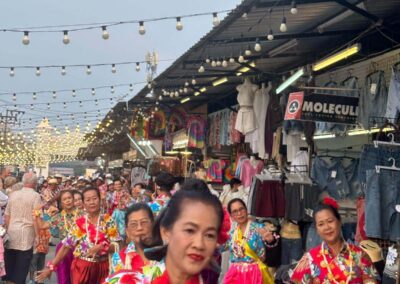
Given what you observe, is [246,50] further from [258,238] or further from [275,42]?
[258,238]

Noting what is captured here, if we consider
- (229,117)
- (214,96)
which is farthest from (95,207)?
(214,96)

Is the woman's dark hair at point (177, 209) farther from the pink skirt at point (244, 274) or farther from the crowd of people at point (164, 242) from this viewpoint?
the pink skirt at point (244, 274)

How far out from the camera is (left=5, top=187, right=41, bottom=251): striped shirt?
9.17m

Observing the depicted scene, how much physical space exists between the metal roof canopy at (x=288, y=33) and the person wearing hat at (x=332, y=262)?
2.85m

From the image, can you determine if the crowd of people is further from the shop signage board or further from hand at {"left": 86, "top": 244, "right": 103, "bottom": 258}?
the shop signage board

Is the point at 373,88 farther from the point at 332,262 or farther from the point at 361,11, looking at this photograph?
the point at 332,262

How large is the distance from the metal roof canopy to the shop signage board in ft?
→ 3.20

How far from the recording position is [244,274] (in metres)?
6.62

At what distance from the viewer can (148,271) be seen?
2543 millimetres

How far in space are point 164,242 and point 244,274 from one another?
165 inches

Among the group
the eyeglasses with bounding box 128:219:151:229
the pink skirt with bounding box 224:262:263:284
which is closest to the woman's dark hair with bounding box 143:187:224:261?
the eyeglasses with bounding box 128:219:151:229

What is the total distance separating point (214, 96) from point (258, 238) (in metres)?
9.02

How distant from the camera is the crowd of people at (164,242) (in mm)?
2436

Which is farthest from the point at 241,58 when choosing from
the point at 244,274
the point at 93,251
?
the point at 93,251
